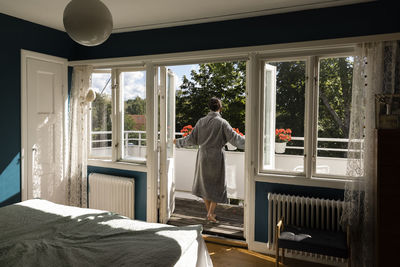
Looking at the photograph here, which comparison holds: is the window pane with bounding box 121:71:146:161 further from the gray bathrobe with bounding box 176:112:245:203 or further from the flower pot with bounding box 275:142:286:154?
the flower pot with bounding box 275:142:286:154

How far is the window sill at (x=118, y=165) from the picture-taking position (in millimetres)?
3859

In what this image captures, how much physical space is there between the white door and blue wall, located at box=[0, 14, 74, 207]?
0.42 feet

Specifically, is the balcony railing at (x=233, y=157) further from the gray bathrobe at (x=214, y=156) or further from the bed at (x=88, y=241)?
the bed at (x=88, y=241)

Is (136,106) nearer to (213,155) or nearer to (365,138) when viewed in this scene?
(213,155)

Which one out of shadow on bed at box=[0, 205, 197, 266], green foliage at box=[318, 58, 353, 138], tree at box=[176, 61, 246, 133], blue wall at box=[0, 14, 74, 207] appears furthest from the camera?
tree at box=[176, 61, 246, 133]

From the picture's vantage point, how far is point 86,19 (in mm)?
1457

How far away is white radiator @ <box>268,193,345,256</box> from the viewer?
9.37ft

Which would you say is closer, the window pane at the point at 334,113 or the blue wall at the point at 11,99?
the window pane at the point at 334,113

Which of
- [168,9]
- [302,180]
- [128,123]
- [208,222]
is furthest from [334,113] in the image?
[128,123]

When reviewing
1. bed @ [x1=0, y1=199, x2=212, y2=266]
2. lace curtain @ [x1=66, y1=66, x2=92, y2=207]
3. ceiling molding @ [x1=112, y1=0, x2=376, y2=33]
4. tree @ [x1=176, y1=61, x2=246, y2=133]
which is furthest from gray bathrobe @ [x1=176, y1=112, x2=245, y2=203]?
tree @ [x1=176, y1=61, x2=246, y2=133]

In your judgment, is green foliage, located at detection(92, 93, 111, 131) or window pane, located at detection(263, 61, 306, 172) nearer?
window pane, located at detection(263, 61, 306, 172)

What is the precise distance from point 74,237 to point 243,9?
2.62 meters

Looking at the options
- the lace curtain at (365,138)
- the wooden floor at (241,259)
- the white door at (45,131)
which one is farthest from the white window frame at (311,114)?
the white door at (45,131)

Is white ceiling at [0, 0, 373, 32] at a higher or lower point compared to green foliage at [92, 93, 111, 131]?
higher
